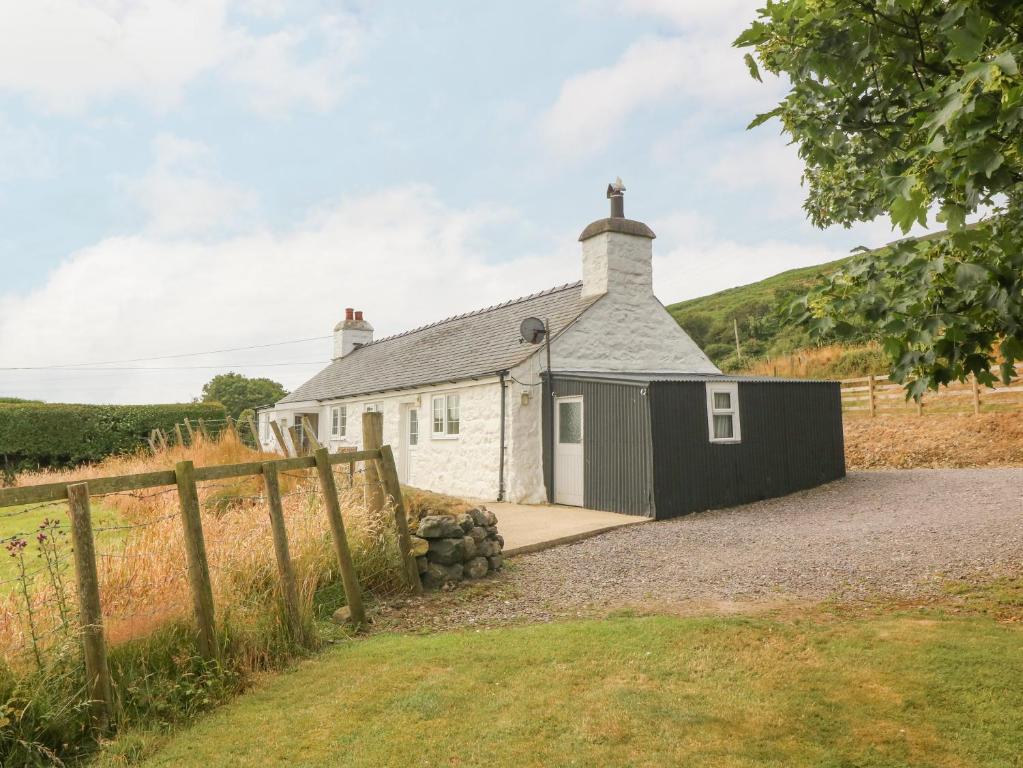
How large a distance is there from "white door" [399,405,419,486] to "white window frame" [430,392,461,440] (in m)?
1.02

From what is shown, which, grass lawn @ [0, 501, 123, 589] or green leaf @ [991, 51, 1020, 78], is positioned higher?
green leaf @ [991, 51, 1020, 78]

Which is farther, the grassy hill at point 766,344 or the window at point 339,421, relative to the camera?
the grassy hill at point 766,344

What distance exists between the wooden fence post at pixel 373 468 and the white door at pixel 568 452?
6600mm

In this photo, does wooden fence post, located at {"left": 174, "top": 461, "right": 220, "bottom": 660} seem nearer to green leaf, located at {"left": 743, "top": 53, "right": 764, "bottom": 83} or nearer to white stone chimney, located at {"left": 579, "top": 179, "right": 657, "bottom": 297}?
green leaf, located at {"left": 743, "top": 53, "right": 764, "bottom": 83}

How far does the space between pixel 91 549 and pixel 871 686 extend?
490cm

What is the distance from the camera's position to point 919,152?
315cm

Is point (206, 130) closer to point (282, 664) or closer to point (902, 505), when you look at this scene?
point (282, 664)

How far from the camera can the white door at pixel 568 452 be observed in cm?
1393

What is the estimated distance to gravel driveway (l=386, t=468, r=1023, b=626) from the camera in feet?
22.6

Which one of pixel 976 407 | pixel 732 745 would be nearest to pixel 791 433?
pixel 976 407

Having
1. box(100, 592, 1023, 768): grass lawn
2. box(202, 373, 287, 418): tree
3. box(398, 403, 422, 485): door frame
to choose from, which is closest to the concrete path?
box(100, 592, 1023, 768): grass lawn

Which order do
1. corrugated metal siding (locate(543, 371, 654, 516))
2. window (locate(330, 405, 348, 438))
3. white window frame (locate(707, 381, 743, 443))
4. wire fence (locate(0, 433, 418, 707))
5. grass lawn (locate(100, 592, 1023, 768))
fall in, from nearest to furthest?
1. grass lawn (locate(100, 592, 1023, 768))
2. wire fence (locate(0, 433, 418, 707))
3. corrugated metal siding (locate(543, 371, 654, 516))
4. white window frame (locate(707, 381, 743, 443))
5. window (locate(330, 405, 348, 438))

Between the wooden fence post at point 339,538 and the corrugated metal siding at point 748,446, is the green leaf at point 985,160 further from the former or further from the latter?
the corrugated metal siding at point 748,446

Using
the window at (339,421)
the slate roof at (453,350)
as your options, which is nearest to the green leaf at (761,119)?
the slate roof at (453,350)
